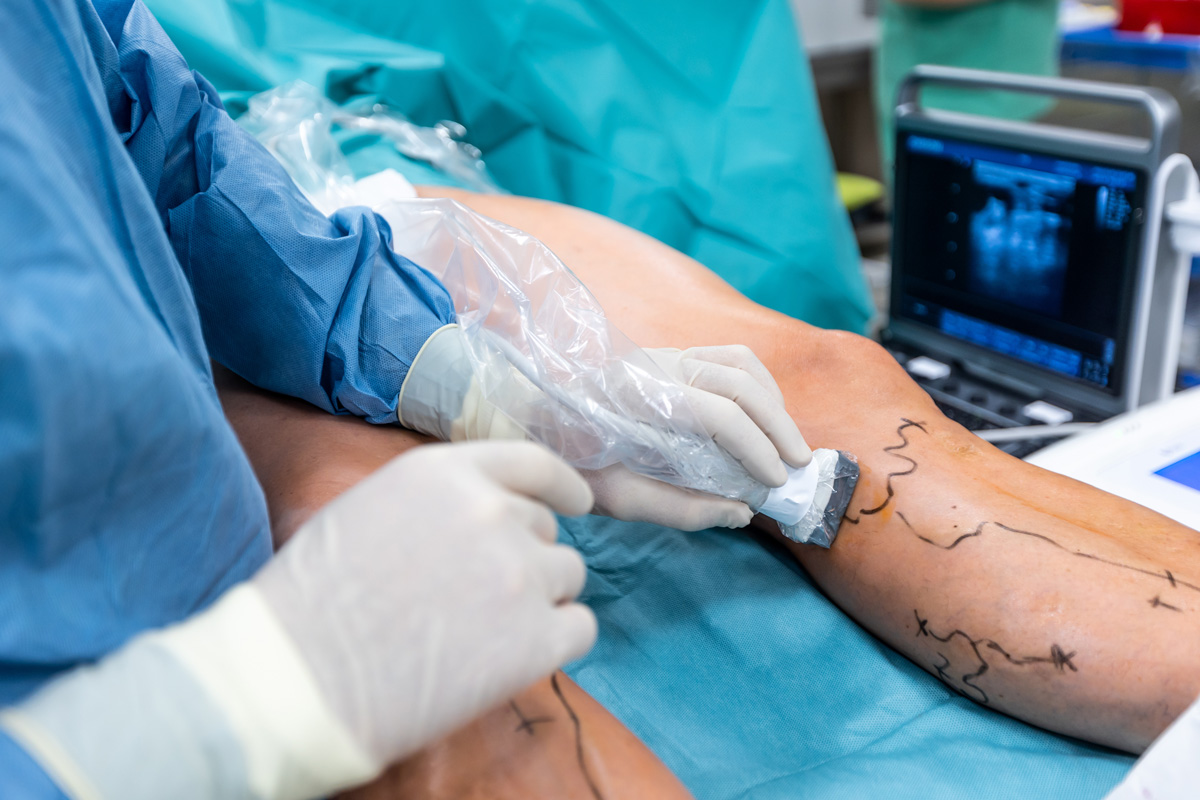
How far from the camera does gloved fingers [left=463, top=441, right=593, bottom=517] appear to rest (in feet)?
1.94

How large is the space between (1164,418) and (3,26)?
3.95 feet

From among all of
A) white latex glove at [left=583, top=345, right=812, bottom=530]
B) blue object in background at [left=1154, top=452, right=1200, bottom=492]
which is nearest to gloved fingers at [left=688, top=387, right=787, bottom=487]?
white latex glove at [left=583, top=345, right=812, bottom=530]

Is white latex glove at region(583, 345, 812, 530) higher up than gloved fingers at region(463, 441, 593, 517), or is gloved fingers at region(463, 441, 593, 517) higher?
gloved fingers at region(463, 441, 593, 517)

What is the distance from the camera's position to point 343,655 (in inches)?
20.7

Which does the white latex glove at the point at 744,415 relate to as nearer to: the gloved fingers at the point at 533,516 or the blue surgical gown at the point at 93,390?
the gloved fingers at the point at 533,516

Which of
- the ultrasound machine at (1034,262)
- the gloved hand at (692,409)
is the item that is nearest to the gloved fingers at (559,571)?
the gloved hand at (692,409)

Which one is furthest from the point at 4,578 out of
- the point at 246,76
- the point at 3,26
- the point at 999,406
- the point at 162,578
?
the point at 999,406

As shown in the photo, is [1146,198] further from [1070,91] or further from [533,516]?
[533,516]

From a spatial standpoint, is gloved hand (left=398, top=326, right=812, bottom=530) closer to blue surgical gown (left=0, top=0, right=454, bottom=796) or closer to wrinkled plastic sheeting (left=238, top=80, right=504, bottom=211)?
blue surgical gown (left=0, top=0, right=454, bottom=796)

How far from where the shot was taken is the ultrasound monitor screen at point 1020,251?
1.24 m

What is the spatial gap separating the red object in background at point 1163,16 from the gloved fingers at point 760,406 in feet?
10.2

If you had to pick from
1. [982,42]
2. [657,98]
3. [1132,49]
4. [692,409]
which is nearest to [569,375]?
[692,409]

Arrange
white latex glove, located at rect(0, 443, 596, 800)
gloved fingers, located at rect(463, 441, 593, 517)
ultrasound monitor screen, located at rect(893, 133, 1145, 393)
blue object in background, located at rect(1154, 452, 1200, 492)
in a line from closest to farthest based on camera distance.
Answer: white latex glove, located at rect(0, 443, 596, 800), gloved fingers, located at rect(463, 441, 593, 517), blue object in background, located at rect(1154, 452, 1200, 492), ultrasound monitor screen, located at rect(893, 133, 1145, 393)

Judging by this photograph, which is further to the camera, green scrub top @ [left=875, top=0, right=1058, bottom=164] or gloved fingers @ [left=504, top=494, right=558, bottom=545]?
green scrub top @ [left=875, top=0, right=1058, bottom=164]
